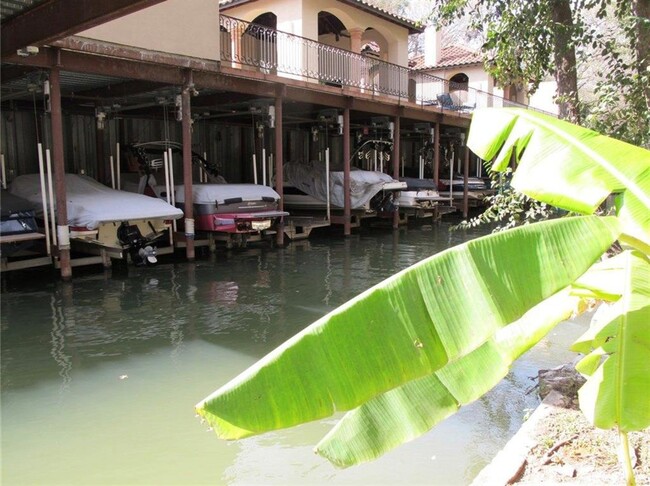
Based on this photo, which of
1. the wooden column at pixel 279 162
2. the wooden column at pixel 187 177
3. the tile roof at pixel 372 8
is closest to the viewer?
the wooden column at pixel 187 177

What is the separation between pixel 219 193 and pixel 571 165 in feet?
37.4

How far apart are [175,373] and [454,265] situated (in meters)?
4.40

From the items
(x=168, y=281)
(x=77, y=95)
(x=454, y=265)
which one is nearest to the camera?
(x=454, y=265)

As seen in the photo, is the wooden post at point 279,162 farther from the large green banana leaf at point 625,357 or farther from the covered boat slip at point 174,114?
the large green banana leaf at point 625,357

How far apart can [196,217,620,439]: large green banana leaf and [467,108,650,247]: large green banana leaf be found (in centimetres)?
19

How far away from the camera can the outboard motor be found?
36.6ft

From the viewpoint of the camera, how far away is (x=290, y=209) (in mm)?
18297

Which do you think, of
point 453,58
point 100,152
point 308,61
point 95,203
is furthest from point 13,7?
point 453,58

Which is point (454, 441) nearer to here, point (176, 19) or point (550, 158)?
point (550, 158)

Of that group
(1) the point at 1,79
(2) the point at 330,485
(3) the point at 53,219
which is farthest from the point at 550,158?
(1) the point at 1,79

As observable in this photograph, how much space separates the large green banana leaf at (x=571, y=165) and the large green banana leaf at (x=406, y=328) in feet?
0.63

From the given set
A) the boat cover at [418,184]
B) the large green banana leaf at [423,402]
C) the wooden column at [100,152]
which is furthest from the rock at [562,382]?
the boat cover at [418,184]

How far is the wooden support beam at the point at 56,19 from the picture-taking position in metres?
6.81

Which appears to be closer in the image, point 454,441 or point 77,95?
point 454,441
